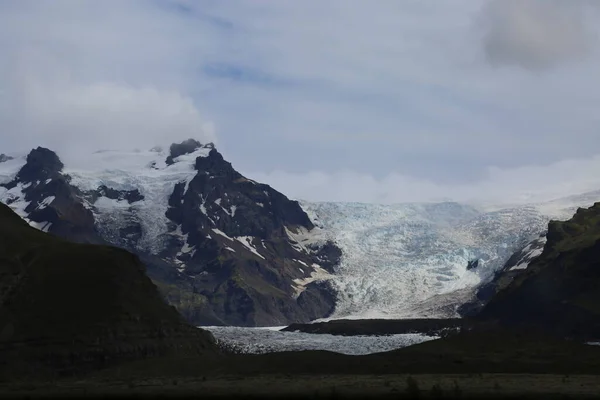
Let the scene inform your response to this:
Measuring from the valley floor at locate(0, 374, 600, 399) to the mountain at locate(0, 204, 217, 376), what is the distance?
22.4 m

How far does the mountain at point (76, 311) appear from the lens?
138375mm

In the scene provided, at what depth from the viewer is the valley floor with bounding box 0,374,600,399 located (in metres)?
86.1

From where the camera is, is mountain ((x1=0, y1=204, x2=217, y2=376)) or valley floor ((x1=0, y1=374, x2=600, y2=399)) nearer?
valley floor ((x1=0, y1=374, x2=600, y2=399))

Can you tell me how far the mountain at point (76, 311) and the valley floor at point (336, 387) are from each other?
22.4 m

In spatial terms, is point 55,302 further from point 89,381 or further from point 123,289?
point 89,381

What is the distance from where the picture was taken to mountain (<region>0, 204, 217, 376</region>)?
5448 inches

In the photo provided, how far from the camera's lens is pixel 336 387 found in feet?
312

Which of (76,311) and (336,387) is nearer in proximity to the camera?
(336,387)

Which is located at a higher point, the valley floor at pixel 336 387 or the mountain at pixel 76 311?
the mountain at pixel 76 311

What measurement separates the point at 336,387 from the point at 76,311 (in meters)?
61.8

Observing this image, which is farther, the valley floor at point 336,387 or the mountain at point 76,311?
the mountain at point 76,311

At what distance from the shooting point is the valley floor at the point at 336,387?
283 feet

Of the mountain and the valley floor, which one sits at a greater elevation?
the mountain

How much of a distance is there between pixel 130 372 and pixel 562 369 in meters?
56.0
